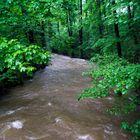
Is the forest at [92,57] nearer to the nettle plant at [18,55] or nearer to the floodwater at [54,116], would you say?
the nettle plant at [18,55]

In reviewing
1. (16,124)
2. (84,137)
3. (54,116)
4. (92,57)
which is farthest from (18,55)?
(92,57)

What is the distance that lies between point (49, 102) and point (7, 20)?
315cm

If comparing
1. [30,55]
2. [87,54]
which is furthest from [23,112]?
[87,54]

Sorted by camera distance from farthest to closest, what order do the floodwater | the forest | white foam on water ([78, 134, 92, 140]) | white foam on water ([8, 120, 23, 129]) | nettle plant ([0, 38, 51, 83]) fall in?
1. white foam on water ([8, 120, 23, 129])
2. the floodwater
3. white foam on water ([78, 134, 92, 140])
4. the forest
5. nettle plant ([0, 38, 51, 83])

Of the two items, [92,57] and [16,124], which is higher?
[92,57]

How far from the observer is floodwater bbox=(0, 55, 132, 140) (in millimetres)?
6629

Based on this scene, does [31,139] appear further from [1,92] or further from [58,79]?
[58,79]

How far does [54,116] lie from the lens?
7.73 m

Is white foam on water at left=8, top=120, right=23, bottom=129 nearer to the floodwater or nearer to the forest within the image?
the floodwater

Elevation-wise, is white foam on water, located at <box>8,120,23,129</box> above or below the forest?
below

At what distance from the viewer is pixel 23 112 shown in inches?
322

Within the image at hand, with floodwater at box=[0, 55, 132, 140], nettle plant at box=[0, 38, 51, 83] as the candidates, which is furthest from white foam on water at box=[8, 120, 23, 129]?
A: nettle plant at box=[0, 38, 51, 83]

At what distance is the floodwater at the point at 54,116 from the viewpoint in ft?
21.7

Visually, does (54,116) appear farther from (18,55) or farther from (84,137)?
(18,55)
